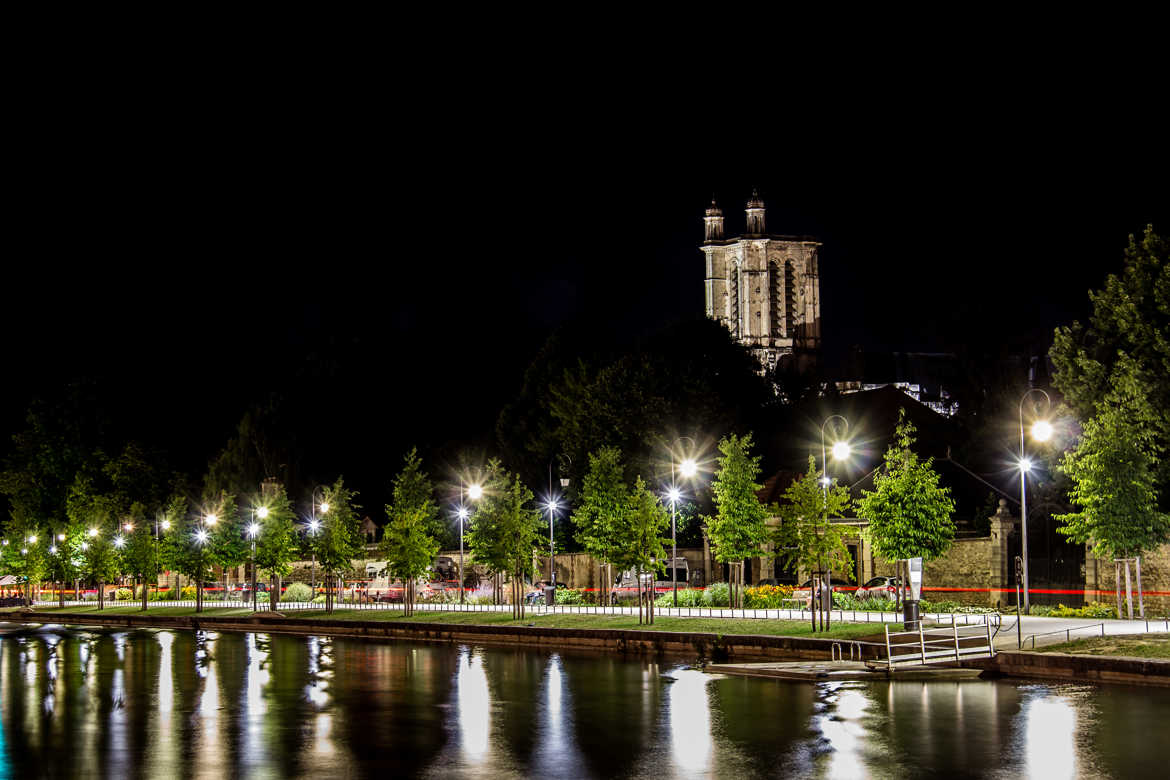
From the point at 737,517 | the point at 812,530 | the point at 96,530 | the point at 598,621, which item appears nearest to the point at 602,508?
the point at 737,517

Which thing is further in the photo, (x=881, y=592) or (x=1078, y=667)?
(x=881, y=592)

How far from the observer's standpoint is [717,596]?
59000 mm

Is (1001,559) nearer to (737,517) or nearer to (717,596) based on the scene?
(737,517)

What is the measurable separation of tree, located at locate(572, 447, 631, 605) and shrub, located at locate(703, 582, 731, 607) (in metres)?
4.43

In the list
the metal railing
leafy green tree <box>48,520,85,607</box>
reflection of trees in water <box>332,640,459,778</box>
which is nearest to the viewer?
reflection of trees in water <box>332,640,459,778</box>

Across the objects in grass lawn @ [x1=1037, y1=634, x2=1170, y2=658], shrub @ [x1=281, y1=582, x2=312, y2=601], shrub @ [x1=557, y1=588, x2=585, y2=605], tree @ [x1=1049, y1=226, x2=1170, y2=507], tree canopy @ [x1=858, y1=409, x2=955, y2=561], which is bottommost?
shrub @ [x1=281, y1=582, x2=312, y2=601]

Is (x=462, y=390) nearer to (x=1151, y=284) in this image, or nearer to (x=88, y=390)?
(x=88, y=390)

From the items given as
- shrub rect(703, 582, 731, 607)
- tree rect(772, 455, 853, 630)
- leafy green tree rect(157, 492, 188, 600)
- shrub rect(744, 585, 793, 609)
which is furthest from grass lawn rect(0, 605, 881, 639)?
shrub rect(703, 582, 731, 607)

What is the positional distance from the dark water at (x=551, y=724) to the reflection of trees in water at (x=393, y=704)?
2.7 inches

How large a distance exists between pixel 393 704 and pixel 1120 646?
689 inches

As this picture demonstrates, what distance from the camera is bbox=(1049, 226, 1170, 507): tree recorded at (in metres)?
→ 54.0

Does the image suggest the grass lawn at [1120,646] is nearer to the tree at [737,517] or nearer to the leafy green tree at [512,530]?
the tree at [737,517]

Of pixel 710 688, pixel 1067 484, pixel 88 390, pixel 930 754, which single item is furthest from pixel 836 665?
pixel 88 390

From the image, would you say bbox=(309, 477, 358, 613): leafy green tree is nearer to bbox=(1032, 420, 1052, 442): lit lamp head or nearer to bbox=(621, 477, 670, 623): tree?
bbox=(621, 477, 670, 623): tree
